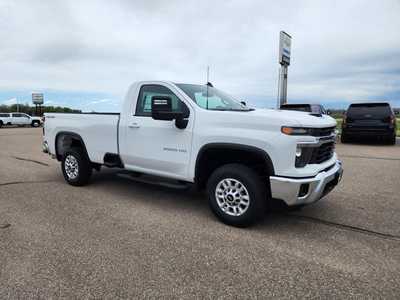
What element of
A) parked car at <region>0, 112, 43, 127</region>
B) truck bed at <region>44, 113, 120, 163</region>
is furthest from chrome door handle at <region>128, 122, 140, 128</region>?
parked car at <region>0, 112, 43, 127</region>

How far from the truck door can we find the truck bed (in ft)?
0.95

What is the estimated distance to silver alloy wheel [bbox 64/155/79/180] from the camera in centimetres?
599

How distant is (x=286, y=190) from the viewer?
11.8 feet

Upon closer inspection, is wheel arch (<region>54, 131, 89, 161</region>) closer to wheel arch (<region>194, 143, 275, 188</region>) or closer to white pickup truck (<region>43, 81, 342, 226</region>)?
white pickup truck (<region>43, 81, 342, 226</region>)

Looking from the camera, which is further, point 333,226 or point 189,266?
point 333,226

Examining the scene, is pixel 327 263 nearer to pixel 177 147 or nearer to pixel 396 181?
Answer: pixel 177 147

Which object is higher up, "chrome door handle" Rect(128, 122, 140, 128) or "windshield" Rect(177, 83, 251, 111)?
"windshield" Rect(177, 83, 251, 111)

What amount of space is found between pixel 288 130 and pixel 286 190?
681 mm

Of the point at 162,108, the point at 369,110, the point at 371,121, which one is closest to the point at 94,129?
the point at 162,108

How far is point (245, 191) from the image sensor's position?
3871 millimetres

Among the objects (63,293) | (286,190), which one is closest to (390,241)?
(286,190)

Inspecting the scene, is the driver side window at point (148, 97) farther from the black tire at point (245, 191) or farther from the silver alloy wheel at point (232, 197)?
the silver alloy wheel at point (232, 197)

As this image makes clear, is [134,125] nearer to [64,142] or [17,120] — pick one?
[64,142]

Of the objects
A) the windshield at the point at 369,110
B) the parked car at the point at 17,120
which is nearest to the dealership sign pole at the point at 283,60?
the windshield at the point at 369,110
